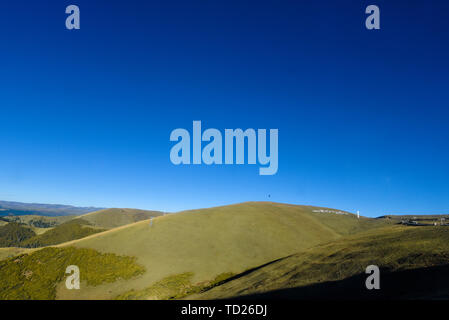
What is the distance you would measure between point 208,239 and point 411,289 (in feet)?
144

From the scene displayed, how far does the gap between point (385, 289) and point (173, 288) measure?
31.6m

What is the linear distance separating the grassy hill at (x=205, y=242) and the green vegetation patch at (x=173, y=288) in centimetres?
45

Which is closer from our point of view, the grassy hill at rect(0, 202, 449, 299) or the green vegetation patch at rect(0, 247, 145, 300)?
the grassy hill at rect(0, 202, 449, 299)

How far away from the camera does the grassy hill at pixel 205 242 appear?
144 ft

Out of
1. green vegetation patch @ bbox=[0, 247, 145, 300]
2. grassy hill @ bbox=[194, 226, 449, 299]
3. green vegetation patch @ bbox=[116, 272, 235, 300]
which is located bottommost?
green vegetation patch @ bbox=[116, 272, 235, 300]

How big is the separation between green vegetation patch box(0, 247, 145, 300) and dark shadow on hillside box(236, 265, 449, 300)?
93.0 ft

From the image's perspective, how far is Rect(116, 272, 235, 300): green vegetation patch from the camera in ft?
125

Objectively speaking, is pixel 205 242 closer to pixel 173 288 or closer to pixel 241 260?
pixel 241 260
